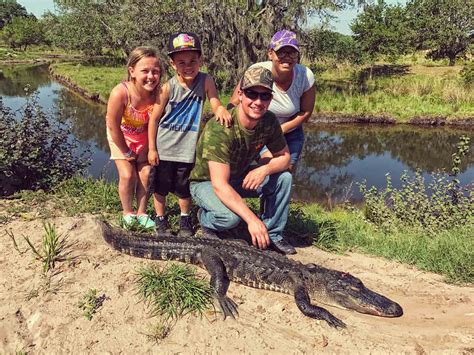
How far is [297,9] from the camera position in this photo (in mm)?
18766

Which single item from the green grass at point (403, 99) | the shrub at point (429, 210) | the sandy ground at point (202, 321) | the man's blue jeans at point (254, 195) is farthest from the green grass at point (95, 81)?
the sandy ground at point (202, 321)

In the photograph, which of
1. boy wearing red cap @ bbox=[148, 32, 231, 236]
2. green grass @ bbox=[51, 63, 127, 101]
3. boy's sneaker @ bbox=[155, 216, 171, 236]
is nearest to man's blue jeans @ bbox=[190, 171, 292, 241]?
boy wearing red cap @ bbox=[148, 32, 231, 236]

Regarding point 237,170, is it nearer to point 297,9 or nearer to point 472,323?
point 472,323

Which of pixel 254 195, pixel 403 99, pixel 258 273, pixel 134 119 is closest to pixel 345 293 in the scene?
pixel 258 273

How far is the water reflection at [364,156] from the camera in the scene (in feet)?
36.7

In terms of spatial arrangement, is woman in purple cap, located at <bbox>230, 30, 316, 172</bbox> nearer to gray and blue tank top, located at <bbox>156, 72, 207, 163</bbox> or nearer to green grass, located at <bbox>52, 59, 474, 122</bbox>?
gray and blue tank top, located at <bbox>156, 72, 207, 163</bbox>

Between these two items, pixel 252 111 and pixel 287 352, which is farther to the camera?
pixel 252 111

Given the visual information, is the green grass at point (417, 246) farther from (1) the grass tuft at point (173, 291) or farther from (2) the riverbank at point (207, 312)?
(1) the grass tuft at point (173, 291)

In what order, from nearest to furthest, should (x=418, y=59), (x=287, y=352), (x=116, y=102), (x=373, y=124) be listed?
(x=287, y=352) → (x=116, y=102) → (x=373, y=124) → (x=418, y=59)

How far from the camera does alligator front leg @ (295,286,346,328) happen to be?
134 inches

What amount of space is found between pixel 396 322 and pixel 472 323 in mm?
624

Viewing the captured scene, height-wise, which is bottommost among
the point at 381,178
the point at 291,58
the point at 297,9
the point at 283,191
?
the point at 381,178

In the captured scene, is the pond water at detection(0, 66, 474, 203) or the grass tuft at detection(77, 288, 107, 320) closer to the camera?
the grass tuft at detection(77, 288, 107, 320)

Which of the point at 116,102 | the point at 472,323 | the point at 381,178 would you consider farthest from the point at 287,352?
the point at 381,178
